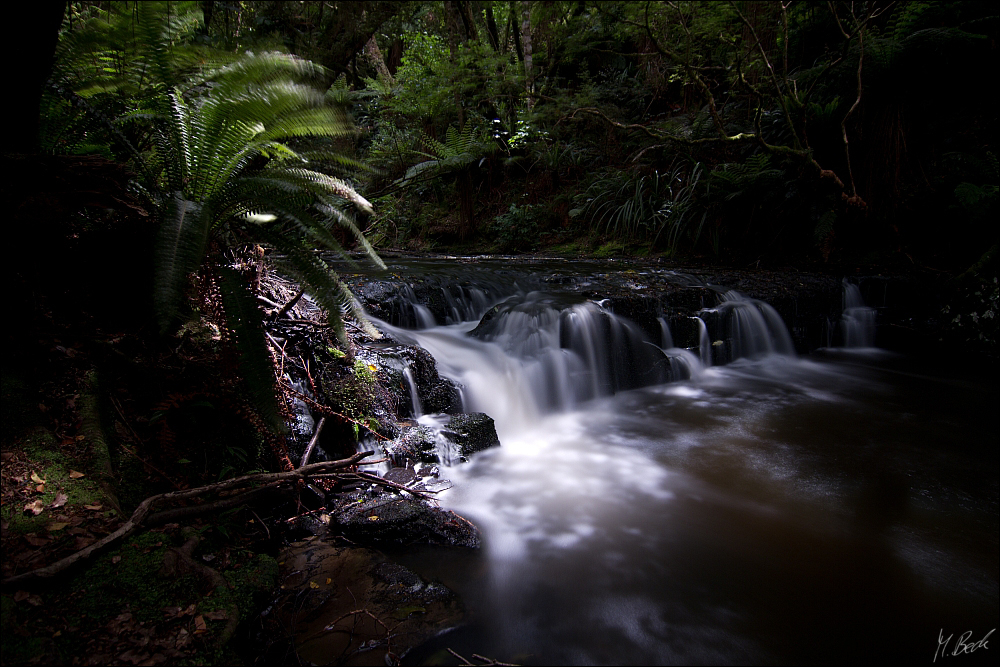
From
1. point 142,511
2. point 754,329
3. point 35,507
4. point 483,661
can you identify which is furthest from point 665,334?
point 35,507

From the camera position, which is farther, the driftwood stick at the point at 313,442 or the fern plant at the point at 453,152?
the fern plant at the point at 453,152

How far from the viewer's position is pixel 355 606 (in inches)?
70.2

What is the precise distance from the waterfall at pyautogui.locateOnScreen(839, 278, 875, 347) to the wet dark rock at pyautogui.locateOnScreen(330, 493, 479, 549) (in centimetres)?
598

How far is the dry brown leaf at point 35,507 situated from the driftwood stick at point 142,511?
0.21 metres

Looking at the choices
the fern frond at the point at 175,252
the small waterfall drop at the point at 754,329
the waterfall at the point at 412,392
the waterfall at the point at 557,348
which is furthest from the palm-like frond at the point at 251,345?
the small waterfall drop at the point at 754,329

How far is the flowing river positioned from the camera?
6.33 ft

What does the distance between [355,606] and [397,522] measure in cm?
50

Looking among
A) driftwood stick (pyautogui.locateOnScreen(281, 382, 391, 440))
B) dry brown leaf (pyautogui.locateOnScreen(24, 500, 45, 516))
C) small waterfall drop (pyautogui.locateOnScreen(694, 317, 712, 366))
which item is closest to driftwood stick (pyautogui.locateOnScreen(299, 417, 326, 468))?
driftwood stick (pyautogui.locateOnScreen(281, 382, 391, 440))

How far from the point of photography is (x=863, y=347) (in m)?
6.21

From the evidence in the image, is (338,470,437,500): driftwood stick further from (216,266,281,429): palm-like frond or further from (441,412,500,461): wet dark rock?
(441,412,500,461): wet dark rock

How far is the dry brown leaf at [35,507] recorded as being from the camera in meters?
1.47

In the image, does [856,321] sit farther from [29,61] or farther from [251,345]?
[29,61]

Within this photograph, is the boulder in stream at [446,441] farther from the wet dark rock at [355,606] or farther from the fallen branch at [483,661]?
the fallen branch at [483,661]

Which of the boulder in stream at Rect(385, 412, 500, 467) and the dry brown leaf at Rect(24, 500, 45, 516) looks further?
the boulder in stream at Rect(385, 412, 500, 467)
